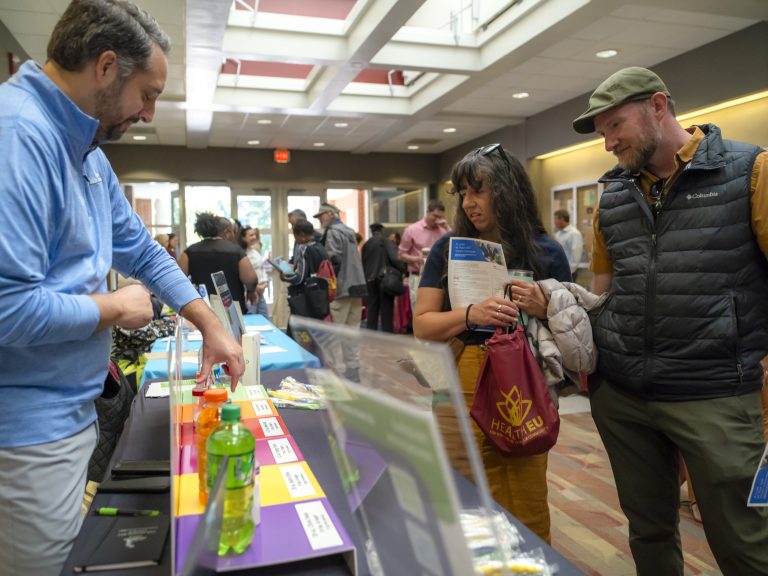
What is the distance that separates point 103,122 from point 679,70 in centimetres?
592

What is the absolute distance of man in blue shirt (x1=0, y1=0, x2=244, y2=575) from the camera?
85 cm

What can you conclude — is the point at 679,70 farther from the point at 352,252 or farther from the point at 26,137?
the point at 26,137

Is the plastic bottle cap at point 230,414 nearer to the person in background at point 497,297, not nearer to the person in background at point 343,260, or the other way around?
the person in background at point 497,297

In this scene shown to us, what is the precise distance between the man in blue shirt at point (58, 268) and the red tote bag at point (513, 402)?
A: 87 centimetres

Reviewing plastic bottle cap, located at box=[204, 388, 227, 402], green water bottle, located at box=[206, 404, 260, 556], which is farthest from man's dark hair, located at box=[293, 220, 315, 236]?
green water bottle, located at box=[206, 404, 260, 556]

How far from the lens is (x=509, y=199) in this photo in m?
1.67

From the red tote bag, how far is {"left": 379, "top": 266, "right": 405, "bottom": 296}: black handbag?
5529mm

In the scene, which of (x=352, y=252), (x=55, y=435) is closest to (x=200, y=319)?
(x=55, y=435)

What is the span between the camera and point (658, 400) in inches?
59.7

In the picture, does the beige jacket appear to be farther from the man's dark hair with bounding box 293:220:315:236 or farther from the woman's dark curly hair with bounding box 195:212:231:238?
the man's dark hair with bounding box 293:220:315:236

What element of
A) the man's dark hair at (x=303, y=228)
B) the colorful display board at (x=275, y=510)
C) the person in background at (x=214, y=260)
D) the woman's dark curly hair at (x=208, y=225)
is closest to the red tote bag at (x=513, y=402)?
the colorful display board at (x=275, y=510)

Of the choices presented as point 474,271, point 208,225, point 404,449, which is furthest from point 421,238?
point 404,449

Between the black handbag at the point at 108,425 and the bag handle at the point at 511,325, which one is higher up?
the bag handle at the point at 511,325

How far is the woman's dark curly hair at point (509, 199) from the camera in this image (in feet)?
5.49
